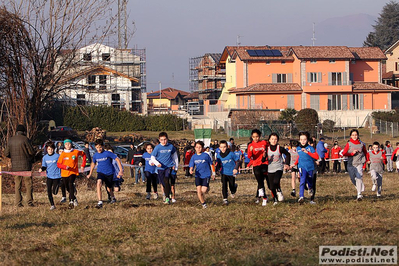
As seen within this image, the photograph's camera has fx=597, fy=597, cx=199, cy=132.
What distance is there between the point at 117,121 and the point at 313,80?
24372 mm

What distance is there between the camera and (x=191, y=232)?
10.7m

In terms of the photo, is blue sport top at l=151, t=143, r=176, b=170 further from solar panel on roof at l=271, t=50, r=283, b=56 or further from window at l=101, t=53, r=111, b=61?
solar panel on roof at l=271, t=50, r=283, b=56

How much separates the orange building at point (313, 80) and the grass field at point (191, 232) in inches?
2297

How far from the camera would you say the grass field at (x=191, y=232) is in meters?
8.76

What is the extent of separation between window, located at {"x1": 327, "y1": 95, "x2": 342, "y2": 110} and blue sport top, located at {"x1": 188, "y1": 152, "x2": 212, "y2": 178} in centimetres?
6042

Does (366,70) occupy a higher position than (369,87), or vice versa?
(366,70)

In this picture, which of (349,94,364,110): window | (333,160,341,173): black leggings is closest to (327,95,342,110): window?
(349,94,364,110): window

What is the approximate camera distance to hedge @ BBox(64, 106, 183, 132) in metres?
68.5

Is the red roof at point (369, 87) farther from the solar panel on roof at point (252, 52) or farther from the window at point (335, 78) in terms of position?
the solar panel on roof at point (252, 52)

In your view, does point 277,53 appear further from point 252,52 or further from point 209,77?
point 209,77

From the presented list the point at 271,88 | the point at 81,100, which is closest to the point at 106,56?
the point at 81,100

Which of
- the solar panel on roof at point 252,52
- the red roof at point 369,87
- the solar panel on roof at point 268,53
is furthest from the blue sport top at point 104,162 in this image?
the red roof at point 369,87

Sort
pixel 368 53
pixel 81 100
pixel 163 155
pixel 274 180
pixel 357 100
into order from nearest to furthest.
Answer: pixel 274 180, pixel 163 155, pixel 81 100, pixel 357 100, pixel 368 53

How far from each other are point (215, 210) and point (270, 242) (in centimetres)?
395
